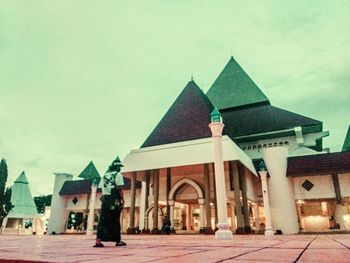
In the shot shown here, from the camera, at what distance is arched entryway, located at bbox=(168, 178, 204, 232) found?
16147 mm

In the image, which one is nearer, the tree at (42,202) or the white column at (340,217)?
the white column at (340,217)

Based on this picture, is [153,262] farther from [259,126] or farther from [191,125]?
[259,126]

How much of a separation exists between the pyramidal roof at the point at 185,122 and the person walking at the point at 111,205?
468 inches

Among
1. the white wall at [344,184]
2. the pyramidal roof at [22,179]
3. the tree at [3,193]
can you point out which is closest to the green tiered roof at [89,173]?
the pyramidal roof at [22,179]

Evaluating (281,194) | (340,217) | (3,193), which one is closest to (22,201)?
(3,193)

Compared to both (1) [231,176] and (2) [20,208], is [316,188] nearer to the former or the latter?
(1) [231,176]

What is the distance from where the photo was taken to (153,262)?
1.77 m

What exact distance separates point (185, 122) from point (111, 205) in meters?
13.7

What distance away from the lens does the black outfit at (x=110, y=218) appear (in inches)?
162

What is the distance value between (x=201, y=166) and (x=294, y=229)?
795 centimetres

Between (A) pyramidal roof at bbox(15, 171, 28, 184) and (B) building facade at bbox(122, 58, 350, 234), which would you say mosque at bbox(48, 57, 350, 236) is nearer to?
(B) building facade at bbox(122, 58, 350, 234)

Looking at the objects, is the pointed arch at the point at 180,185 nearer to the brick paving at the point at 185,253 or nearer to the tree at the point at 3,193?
the brick paving at the point at 185,253

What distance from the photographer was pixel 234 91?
2902cm

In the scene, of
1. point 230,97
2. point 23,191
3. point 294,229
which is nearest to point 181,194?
point 294,229
